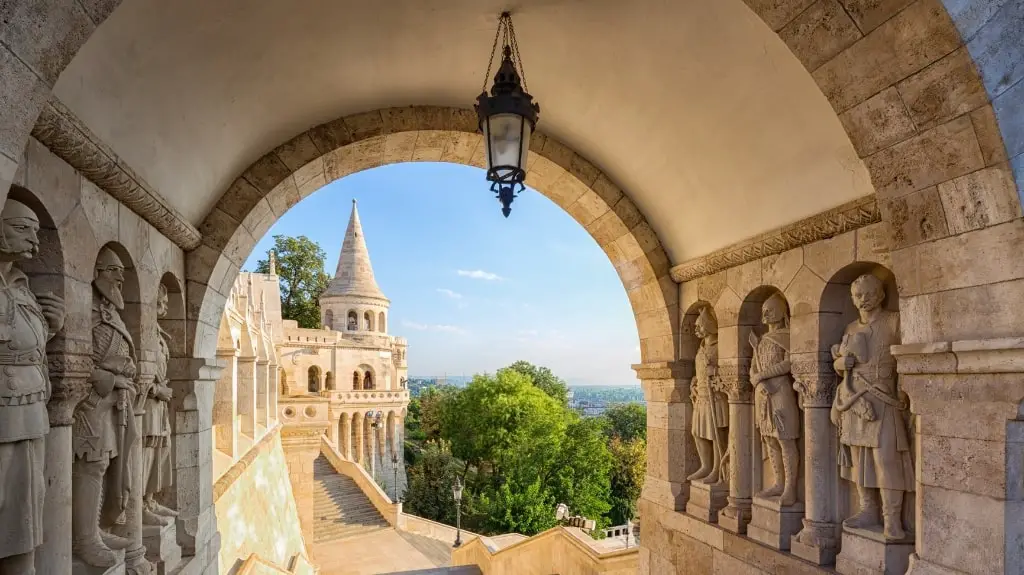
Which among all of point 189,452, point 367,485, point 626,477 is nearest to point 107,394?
point 189,452

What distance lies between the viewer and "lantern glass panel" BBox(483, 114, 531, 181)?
3.23 metres

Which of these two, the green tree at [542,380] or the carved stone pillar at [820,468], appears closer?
the carved stone pillar at [820,468]

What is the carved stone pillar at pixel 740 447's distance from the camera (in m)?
4.71

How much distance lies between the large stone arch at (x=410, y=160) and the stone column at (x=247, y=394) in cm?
838

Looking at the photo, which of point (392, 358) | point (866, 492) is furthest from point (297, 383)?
point (866, 492)

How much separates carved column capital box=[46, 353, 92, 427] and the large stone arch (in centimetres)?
190

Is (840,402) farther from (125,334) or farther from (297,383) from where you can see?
(297,383)

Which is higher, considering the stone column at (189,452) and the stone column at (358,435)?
the stone column at (189,452)

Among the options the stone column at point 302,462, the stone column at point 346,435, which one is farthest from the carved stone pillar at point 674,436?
the stone column at point 346,435

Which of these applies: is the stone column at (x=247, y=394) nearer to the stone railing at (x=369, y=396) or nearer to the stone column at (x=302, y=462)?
the stone column at (x=302, y=462)

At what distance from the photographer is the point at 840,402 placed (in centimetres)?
370

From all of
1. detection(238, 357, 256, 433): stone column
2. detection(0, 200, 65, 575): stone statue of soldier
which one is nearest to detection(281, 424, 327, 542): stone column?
detection(238, 357, 256, 433): stone column

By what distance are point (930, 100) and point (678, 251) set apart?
10.8ft

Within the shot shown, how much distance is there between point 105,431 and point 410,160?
142 inches
